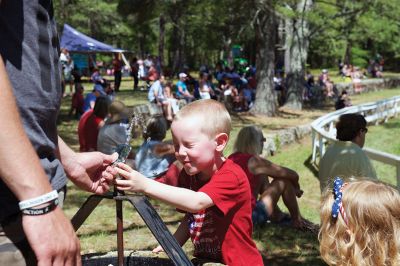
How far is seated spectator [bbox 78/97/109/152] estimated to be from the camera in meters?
8.36

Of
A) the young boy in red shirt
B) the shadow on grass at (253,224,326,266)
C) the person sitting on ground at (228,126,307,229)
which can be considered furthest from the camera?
the person sitting on ground at (228,126,307,229)

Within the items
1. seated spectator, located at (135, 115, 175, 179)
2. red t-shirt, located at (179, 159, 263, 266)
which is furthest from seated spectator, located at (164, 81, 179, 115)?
red t-shirt, located at (179, 159, 263, 266)

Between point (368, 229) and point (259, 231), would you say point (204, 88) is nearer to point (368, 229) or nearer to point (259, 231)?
point (259, 231)

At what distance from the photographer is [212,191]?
2.51 metres

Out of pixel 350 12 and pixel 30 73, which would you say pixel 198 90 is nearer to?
pixel 350 12

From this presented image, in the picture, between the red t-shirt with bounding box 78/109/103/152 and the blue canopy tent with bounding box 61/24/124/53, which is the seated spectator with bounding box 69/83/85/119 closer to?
the red t-shirt with bounding box 78/109/103/152

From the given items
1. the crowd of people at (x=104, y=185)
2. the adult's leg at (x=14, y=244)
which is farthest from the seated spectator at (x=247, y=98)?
the adult's leg at (x=14, y=244)

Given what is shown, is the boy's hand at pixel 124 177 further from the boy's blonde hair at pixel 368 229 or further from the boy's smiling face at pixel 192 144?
the boy's blonde hair at pixel 368 229

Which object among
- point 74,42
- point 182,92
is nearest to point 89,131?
point 182,92

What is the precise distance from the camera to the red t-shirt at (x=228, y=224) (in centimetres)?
257

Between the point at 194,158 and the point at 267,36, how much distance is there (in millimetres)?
15324

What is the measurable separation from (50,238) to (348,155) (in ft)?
15.2

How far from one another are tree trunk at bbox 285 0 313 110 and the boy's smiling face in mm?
17254

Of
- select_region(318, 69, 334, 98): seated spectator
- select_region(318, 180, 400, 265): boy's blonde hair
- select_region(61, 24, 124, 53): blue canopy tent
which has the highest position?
select_region(61, 24, 124, 53): blue canopy tent
